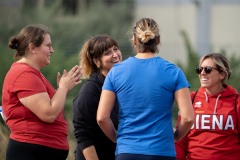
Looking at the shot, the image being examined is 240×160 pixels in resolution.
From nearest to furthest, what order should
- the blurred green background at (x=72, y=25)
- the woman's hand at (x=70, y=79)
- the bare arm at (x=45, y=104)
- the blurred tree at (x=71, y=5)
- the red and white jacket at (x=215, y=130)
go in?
1. the bare arm at (x=45, y=104)
2. the woman's hand at (x=70, y=79)
3. the red and white jacket at (x=215, y=130)
4. the blurred green background at (x=72, y=25)
5. the blurred tree at (x=71, y=5)

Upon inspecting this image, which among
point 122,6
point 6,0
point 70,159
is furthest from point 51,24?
point 70,159

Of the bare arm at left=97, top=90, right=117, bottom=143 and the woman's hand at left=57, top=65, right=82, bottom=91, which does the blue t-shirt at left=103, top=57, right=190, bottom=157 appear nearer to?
the bare arm at left=97, top=90, right=117, bottom=143

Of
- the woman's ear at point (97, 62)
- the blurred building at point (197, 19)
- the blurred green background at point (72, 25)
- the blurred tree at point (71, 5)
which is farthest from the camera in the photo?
the blurred tree at point (71, 5)

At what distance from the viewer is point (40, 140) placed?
5.37 metres

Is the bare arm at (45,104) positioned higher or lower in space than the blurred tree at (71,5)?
higher

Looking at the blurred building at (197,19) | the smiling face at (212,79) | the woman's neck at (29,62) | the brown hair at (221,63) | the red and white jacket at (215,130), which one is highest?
the woman's neck at (29,62)

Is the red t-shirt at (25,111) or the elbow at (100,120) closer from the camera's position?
the elbow at (100,120)

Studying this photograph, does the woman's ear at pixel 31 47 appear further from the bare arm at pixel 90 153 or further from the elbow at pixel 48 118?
the bare arm at pixel 90 153

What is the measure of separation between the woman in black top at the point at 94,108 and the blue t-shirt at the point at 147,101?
0.51 metres

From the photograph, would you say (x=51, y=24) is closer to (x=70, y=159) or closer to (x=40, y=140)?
(x=70, y=159)

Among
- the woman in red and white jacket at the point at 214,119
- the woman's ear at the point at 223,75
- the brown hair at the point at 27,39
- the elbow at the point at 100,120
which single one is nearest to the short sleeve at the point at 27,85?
the brown hair at the point at 27,39

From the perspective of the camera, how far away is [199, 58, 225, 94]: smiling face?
607cm

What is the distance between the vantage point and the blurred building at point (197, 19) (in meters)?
21.7

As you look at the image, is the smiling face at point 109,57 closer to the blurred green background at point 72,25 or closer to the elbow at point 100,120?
the elbow at point 100,120
